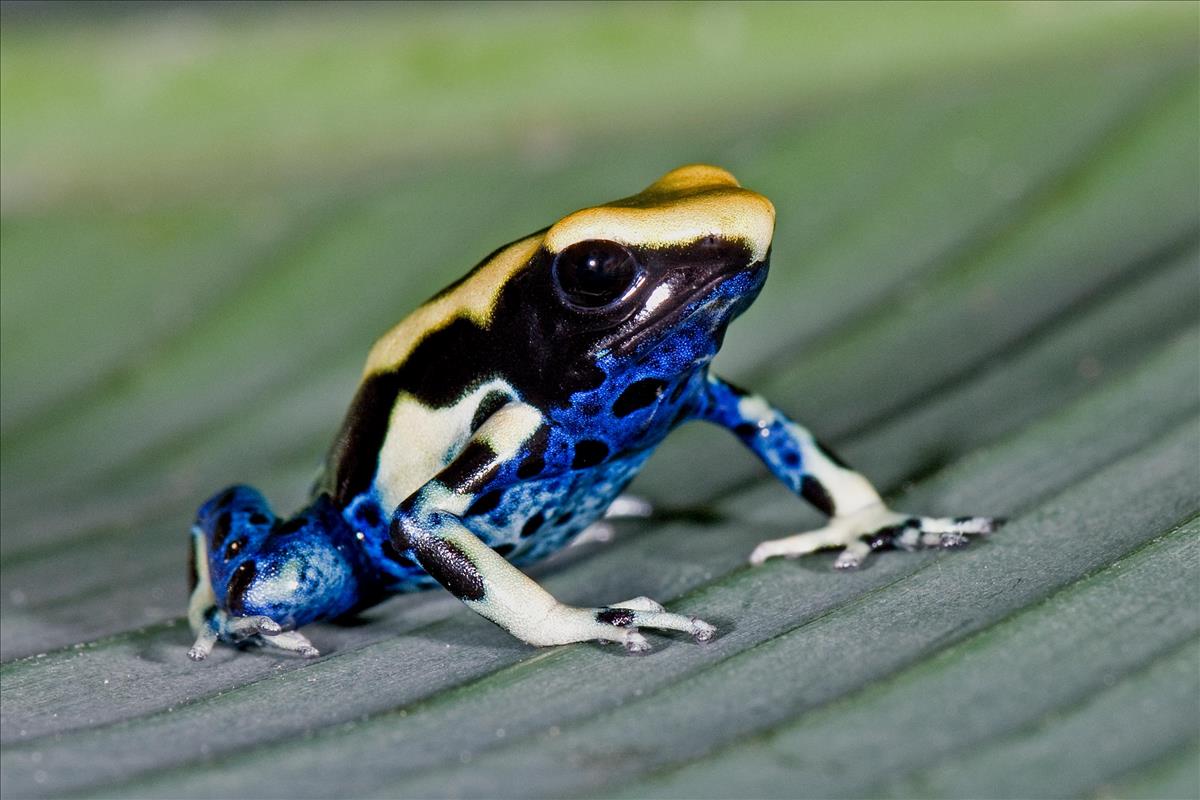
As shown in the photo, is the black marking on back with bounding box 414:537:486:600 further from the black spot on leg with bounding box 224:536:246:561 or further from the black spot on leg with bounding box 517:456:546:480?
the black spot on leg with bounding box 224:536:246:561

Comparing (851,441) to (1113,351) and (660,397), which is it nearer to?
(1113,351)

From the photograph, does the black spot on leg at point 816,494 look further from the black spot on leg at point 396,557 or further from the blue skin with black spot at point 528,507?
the black spot on leg at point 396,557

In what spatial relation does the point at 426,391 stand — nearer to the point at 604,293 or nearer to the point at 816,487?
the point at 604,293

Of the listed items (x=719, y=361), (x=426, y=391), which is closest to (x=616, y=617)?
(x=426, y=391)

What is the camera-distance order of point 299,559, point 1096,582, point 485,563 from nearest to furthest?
point 1096,582
point 485,563
point 299,559

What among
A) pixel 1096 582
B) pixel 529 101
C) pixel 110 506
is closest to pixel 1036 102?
pixel 529 101

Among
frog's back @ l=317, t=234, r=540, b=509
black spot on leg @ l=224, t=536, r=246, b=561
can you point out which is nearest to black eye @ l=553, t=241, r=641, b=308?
frog's back @ l=317, t=234, r=540, b=509
